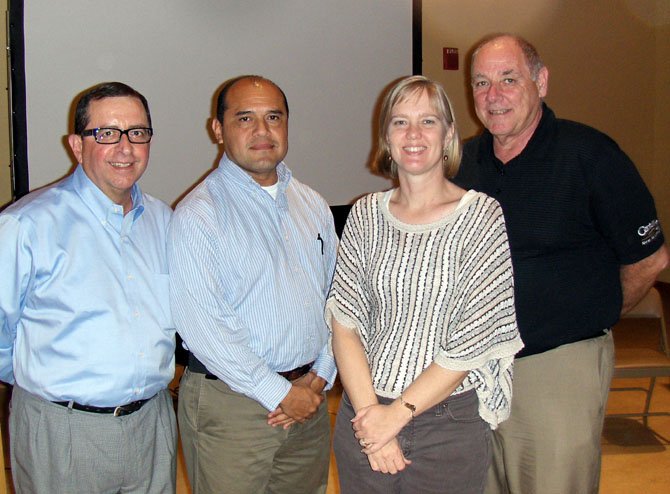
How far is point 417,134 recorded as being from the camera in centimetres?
183

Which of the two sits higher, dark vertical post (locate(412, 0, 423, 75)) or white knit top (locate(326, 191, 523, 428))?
dark vertical post (locate(412, 0, 423, 75))

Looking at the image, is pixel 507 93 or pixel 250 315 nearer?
pixel 250 315

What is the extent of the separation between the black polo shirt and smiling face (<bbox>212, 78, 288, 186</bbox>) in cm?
76

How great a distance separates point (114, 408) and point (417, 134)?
3.78 feet

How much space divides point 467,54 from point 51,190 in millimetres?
5324

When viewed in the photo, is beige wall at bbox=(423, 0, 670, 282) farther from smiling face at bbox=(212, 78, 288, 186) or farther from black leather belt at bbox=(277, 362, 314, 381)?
black leather belt at bbox=(277, 362, 314, 381)

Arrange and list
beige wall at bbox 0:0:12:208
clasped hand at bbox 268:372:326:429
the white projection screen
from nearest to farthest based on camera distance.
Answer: clasped hand at bbox 268:372:326:429, the white projection screen, beige wall at bbox 0:0:12:208

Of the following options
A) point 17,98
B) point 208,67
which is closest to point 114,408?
point 17,98

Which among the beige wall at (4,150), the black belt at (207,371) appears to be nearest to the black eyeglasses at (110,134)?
the black belt at (207,371)

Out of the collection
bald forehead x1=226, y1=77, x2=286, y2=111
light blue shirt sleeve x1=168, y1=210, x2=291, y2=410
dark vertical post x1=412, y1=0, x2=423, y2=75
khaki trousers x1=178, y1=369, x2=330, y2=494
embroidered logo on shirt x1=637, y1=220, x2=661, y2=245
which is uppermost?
dark vertical post x1=412, y1=0, x2=423, y2=75

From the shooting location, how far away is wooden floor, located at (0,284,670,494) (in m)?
3.51

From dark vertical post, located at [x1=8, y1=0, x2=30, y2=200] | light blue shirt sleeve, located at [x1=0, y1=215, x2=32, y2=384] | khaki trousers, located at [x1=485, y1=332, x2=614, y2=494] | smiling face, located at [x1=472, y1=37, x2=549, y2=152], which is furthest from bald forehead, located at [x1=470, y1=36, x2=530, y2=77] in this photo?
dark vertical post, located at [x1=8, y1=0, x2=30, y2=200]

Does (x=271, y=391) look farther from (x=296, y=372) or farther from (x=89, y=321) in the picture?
(x=89, y=321)

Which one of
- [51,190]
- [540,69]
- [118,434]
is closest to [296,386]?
[118,434]
